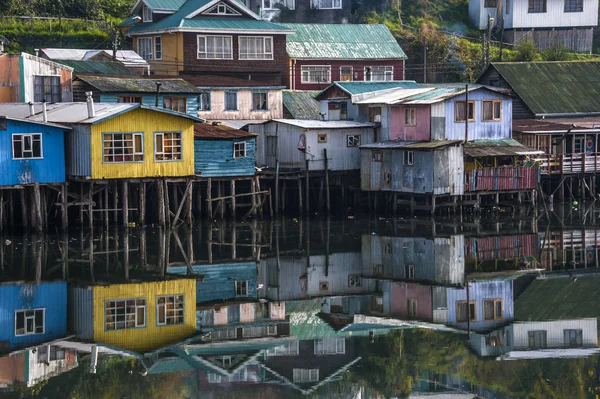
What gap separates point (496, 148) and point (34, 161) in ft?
65.0

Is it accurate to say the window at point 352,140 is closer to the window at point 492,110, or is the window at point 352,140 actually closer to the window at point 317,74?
the window at point 492,110

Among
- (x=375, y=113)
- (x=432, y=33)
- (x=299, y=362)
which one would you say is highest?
(x=432, y=33)

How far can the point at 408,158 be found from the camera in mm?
49781

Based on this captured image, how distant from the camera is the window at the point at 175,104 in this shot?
5156 cm

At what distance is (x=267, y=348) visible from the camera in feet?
90.2

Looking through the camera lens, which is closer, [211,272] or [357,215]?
[211,272]

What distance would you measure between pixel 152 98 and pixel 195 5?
1022cm

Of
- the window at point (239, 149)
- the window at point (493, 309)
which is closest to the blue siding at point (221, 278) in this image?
the window at point (493, 309)

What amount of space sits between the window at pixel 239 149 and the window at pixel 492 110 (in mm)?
10811

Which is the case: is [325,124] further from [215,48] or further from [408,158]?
[215,48]

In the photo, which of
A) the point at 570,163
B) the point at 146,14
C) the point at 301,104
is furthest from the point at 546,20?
the point at 146,14

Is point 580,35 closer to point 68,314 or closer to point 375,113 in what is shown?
point 375,113

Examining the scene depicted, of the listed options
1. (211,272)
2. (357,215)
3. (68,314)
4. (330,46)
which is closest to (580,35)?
(330,46)

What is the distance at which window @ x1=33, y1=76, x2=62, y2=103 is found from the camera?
49344 millimetres
